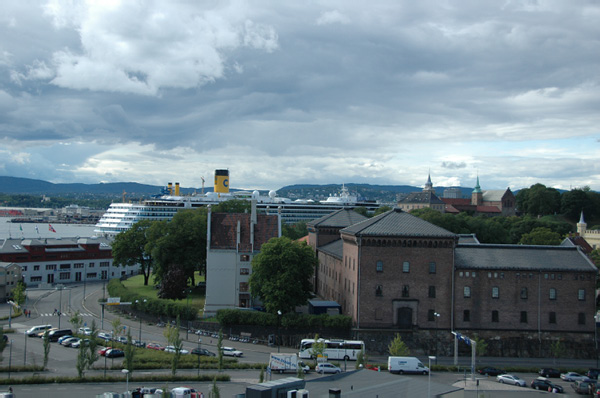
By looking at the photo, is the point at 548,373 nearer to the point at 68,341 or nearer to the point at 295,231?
the point at 68,341

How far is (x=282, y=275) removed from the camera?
59.5 meters

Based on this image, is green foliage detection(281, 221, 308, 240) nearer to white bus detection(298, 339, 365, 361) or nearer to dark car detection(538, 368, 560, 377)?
white bus detection(298, 339, 365, 361)

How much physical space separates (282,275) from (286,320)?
14.7 feet

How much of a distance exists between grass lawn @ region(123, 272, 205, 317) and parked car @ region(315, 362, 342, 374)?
2474 centimetres

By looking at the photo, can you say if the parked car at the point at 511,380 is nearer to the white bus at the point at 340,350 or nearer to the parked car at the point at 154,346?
the white bus at the point at 340,350

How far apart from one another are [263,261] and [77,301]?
36.2 m

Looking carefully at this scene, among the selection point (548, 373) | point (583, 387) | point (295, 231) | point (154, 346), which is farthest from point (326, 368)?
point (295, 231)

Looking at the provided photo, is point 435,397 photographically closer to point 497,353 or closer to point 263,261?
point 497,353

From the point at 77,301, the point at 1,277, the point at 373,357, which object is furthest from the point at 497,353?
the point at 1,277

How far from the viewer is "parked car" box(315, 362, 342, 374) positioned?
46.8m

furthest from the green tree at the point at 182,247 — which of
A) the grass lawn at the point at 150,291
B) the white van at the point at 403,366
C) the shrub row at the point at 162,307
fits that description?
the white van at the point at 403,366

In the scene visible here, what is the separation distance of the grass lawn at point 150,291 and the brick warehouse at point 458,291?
2290cm

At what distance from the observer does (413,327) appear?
2208 inches

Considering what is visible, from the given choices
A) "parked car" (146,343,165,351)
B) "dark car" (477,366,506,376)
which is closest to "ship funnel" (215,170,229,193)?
"parked car" (146,343,165,351)
